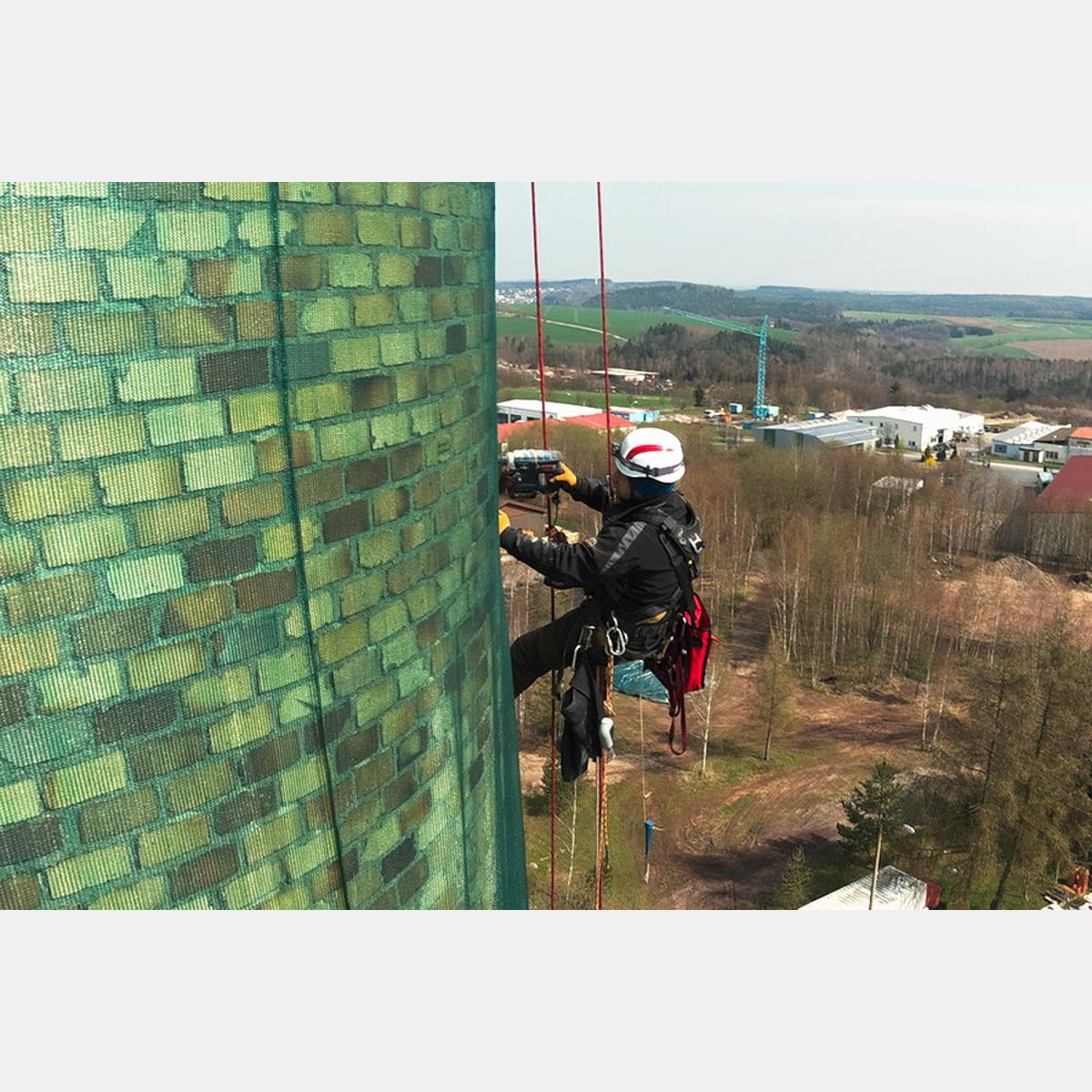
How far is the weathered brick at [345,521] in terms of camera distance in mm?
3396

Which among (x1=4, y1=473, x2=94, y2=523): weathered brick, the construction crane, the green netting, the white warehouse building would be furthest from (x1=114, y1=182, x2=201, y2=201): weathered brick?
the construction crane

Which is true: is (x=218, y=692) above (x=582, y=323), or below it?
below

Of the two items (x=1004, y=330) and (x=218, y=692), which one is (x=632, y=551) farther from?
(x=1004, y=330)

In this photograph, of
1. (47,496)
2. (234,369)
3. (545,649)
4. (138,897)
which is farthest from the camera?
(545,649)

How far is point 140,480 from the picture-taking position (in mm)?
2812

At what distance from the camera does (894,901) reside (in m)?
19.2

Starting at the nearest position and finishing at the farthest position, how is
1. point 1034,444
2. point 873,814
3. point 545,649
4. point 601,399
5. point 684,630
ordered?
point 684,630 → point 545,649 → point 873,814 → point 1034,444 → point 601,399

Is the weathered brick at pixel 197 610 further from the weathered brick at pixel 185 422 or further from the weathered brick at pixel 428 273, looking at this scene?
the weathered brick at pixel 428 273

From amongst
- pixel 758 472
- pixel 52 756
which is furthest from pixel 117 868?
pixel 758 472

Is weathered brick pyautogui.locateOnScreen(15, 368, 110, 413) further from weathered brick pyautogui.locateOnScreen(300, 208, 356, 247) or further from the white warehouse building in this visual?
the white warehouse building

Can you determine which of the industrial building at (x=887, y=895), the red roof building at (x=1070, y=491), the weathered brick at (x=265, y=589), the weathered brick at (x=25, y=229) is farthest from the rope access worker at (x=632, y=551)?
the red roof building at (x=1070, y=491)

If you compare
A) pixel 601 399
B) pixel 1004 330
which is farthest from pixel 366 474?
pixel 1004 330

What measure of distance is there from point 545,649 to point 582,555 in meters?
1.47

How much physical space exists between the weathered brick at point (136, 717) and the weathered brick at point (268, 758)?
0.34 m
